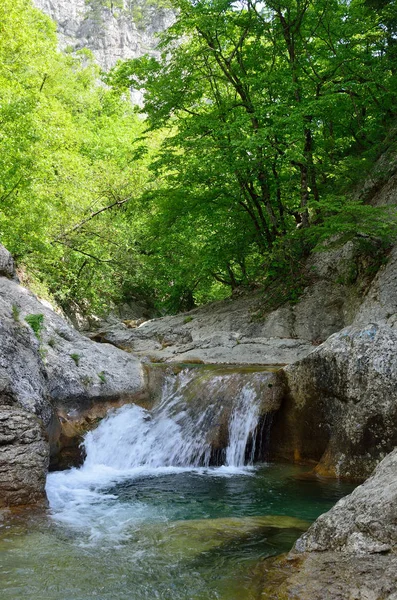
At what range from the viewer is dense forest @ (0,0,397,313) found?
46.4ft

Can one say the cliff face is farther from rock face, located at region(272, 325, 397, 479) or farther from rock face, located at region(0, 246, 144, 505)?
rock face, located at region(272, 325, 397, 479)

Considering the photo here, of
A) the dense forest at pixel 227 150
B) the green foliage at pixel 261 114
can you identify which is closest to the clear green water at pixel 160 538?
the dense forest at pixel 227 150

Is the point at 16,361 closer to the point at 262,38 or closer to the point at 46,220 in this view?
the point at 46,220

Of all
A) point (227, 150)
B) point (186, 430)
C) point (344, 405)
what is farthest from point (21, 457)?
point (227, 150)

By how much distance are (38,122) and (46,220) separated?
291 centimetres

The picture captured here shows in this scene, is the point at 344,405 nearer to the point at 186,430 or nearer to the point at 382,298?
the point at 186,430

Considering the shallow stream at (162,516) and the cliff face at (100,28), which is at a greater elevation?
the cliff face at (100,28)

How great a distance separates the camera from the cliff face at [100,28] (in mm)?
83250

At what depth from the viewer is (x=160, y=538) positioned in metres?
5.61

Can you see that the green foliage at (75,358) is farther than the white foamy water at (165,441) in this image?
Yes

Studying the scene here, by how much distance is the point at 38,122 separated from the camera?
15086 millimetres

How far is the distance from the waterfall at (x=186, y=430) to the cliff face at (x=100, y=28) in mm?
81154

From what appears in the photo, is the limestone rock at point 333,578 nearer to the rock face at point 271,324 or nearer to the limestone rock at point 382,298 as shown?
the limestone rock at point 382,298

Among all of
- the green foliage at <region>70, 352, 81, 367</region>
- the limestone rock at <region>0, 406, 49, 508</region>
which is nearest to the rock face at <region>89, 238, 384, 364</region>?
the green foliage at <region>70, 352, 81, 367</region>
